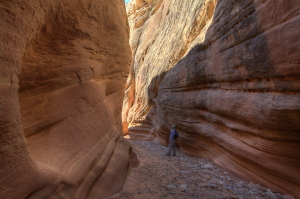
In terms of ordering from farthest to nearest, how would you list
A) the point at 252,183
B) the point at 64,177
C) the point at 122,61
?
the point at 122,61 < the point at 252,183 < the point at 64,177

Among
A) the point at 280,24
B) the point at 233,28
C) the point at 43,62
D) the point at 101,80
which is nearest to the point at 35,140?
the point at 43,62

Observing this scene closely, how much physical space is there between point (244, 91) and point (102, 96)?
11.1 feet

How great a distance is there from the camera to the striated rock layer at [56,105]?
84.6 inches

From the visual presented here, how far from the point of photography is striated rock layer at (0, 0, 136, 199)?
7.05 feet

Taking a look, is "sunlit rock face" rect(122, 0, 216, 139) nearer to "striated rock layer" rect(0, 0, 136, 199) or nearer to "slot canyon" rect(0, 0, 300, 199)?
"slot canyon" rect(0, 0, 300, 199)

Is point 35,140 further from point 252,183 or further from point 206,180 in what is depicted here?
point 252,183

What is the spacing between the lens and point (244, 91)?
4.60 meters

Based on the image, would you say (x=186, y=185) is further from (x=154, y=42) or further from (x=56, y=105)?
(x=154, y=42)

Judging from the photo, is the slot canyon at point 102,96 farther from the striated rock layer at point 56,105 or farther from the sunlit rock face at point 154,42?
the sunlit rock face at point 154,42

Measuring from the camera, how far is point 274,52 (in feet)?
12.1

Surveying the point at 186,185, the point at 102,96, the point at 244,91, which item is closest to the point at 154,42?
the point at 102,96

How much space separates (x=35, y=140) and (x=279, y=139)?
4345 mm

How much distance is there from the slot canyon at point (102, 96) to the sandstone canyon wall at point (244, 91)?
0.07ft

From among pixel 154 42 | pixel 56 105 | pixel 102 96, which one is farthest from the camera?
pixel 154 42
